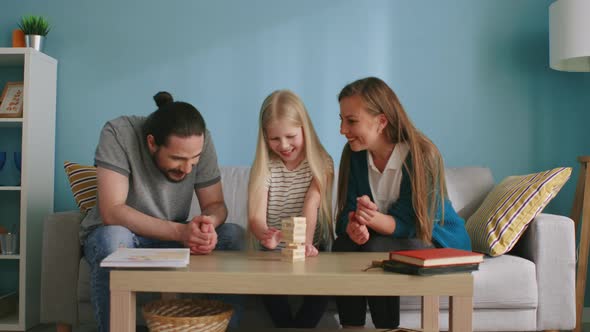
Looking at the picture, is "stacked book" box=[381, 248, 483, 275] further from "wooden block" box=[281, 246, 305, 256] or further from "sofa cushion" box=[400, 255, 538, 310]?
"sofa cushion" box=[400, 255, 538, 310]

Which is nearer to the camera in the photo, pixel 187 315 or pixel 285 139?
pixel 187 315

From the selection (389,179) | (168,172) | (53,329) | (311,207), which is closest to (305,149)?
(311,207)

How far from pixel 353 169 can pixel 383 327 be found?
565 millimetres

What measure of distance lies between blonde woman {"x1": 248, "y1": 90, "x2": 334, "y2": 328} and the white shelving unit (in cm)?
121

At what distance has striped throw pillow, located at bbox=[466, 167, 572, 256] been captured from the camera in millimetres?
2311

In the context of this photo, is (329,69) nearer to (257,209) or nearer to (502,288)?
(257,209)

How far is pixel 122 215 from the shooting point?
1.96 m

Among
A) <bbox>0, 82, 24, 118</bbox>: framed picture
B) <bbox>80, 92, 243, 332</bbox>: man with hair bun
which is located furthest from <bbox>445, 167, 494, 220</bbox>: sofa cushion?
<bbox>0, 82, 24, 118</bbox>: framed picture

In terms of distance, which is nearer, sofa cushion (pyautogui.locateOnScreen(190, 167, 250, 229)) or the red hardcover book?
the red hardcover book

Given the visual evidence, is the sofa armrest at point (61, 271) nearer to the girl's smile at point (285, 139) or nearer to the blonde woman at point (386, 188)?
the girl's smile at point (285, 139)

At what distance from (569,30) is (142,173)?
6.08ft

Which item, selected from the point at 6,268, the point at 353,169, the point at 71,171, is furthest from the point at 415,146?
the point at 6,268

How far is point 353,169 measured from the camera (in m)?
2.26

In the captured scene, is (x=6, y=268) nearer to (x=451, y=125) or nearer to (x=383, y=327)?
(x=383, y=327)
